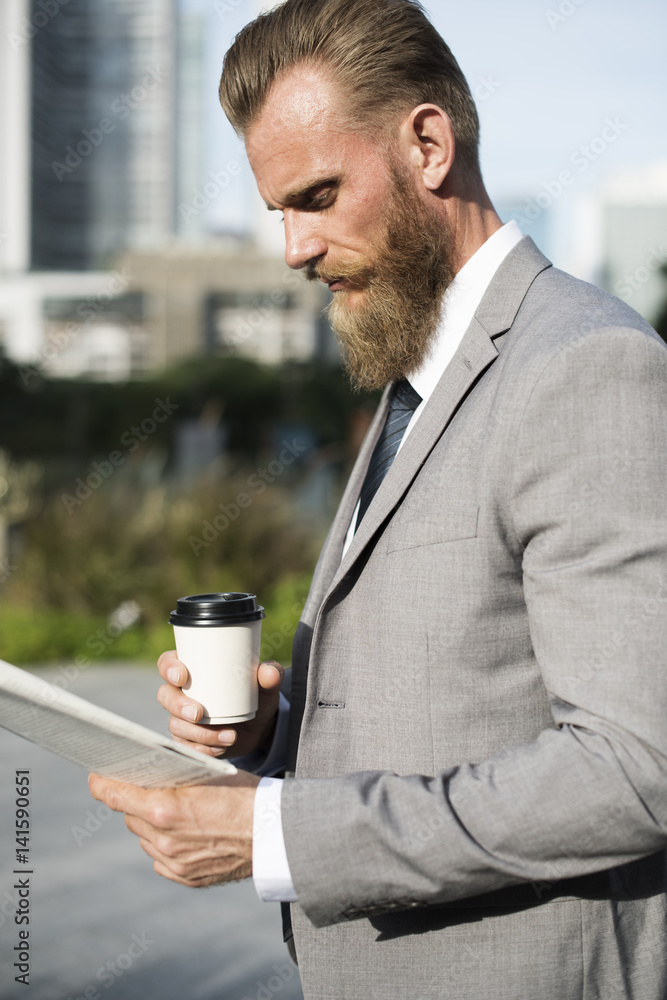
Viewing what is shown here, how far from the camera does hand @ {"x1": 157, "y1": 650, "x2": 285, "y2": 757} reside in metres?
1.40

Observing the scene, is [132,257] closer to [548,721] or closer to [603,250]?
[603,250]

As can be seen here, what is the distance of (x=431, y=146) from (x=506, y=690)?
3.11 feet

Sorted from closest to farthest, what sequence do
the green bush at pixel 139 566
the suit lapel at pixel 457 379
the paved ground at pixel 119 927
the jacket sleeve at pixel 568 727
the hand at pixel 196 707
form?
the jacket sleeve at pixel 568 727 < the suit lapel at pixel 457 379 < the hand at pixel 196 707 < the paved ground at pixel 119 927 < the green bush at pixel 139 566

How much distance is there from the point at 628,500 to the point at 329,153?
815mm

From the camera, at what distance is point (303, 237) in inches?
61.1

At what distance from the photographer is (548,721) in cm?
125

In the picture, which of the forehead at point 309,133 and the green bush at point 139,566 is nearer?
the forehead at point 309,133

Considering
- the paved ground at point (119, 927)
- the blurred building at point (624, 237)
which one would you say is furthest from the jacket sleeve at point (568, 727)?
the blurred building at point (624, 237)

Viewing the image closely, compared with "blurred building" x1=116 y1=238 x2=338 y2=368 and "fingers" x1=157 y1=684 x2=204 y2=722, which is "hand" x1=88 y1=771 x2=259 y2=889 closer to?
"fingers" x1=157 y1=684 x2=204 y2=722

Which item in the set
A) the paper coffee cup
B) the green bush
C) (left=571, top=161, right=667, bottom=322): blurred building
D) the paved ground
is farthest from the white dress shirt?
(left=571, top=161, right=667, bottom=322): blurred building

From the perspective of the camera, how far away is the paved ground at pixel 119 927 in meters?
3.09

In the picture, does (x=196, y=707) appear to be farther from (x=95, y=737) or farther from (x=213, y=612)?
(x=95, y=737)

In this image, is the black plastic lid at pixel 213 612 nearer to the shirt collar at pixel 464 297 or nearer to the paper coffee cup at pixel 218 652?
the paper coffee cup at pixel 218 652

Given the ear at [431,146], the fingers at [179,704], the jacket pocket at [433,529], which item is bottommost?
the fingers at [179,704]
